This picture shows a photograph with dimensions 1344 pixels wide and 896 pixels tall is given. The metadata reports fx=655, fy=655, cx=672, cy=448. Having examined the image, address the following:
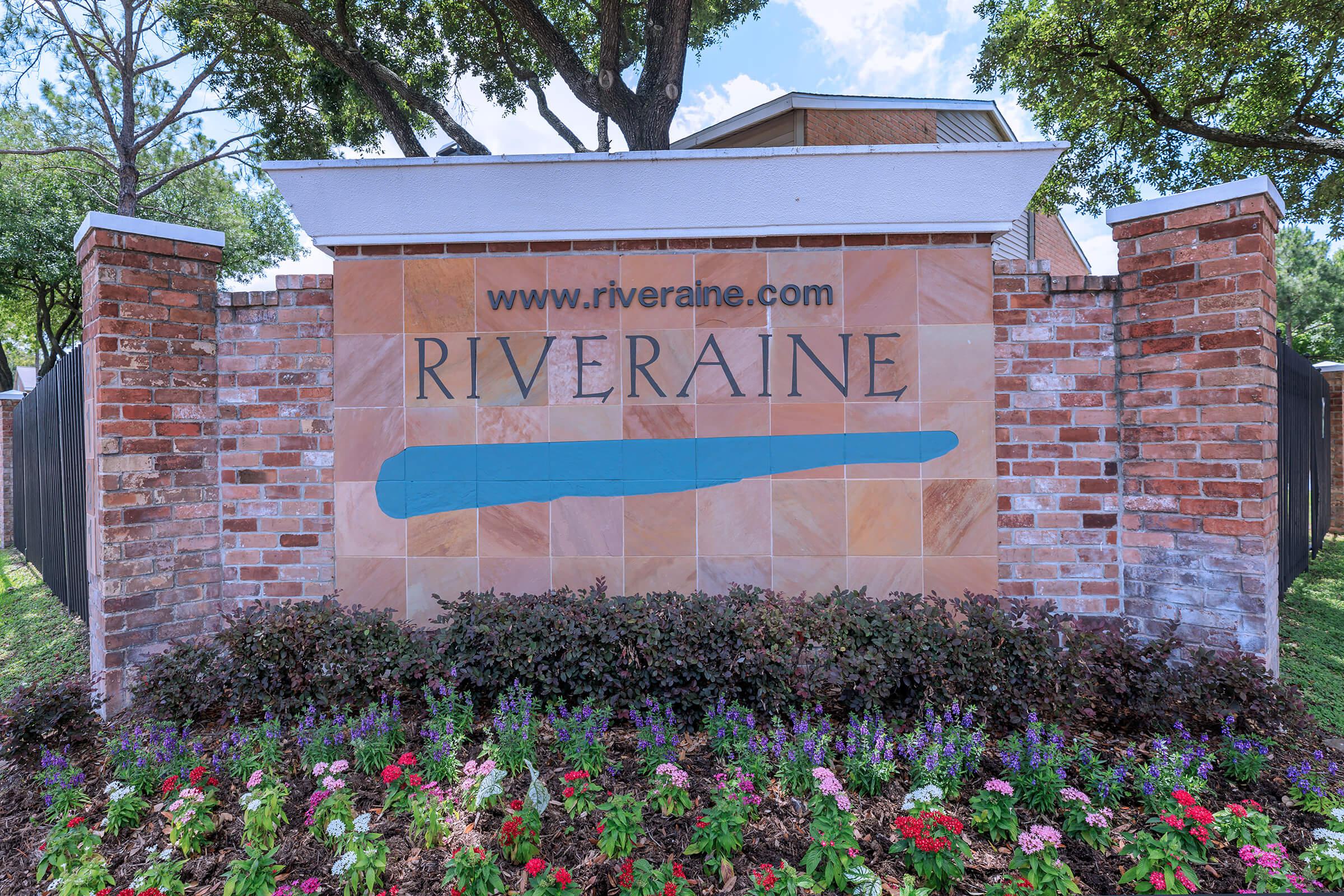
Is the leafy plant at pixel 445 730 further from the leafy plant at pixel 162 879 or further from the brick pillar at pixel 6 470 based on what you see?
the brick pillar at pixel 6 470

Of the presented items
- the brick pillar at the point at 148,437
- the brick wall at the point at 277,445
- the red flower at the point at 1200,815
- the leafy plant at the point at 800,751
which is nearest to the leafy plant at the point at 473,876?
the leafy plant at the point at 800,751

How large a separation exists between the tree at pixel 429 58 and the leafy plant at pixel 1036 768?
20.6 feet

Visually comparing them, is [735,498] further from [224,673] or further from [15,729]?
[15,729]

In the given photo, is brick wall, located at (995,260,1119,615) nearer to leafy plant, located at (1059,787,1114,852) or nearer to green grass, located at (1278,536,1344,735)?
green grass, located at (1278,536,1344,735)

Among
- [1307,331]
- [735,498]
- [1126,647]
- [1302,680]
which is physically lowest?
[1302,680]

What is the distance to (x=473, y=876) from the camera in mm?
1953

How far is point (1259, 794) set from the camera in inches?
98.2

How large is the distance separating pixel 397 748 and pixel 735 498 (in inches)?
79.4

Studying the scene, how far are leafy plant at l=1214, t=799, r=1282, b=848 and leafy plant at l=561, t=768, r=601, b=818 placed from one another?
6.64 ft

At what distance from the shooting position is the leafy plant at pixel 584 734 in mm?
2498

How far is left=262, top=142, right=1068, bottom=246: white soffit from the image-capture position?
3.56m

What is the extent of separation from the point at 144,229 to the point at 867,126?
9713 millimetres

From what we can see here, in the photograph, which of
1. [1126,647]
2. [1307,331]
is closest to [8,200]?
[1126,647]

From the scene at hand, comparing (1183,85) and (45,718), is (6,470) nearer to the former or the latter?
(45,718)
